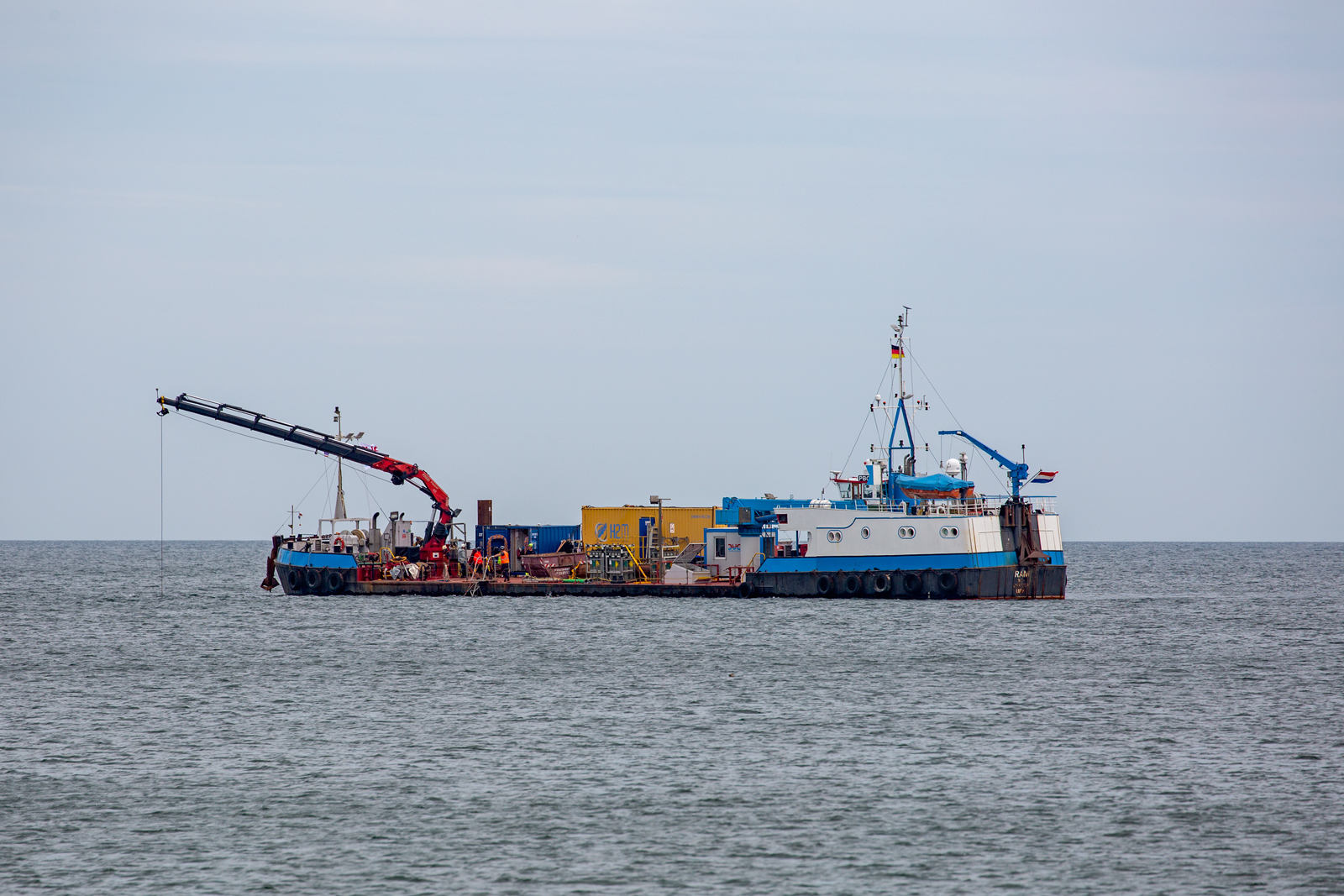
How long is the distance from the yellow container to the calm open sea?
1695 centimetres

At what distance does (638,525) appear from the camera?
7969 centimetres

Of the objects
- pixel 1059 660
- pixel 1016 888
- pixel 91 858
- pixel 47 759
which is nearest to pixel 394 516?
pixel 1059 660

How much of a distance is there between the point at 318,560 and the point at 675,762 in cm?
4981

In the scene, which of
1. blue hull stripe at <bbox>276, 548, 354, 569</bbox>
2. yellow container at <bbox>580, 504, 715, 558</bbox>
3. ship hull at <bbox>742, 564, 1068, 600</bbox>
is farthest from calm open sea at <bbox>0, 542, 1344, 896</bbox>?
yellow container at <bbox>580, 504, 715, 558</bbox>

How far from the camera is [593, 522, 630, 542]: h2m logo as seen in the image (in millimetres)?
79812

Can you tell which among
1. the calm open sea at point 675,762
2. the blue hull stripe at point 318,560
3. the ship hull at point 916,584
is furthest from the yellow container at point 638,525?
the calm open sea at point 675,762

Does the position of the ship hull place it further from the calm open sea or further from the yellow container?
the yellow container

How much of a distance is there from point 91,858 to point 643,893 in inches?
385

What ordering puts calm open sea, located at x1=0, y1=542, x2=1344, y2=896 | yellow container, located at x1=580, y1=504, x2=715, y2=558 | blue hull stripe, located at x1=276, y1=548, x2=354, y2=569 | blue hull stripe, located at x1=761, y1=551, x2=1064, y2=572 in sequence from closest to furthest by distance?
1. calm open sea, located at x1=0, y1=542, x2=1344, y2=896
2. blue hull stripe, located at x1=761, y1=551, x2=1064, y2=572
3. blue hull stripe, located at x1=276, y1=548, x2=354, y2=569
4. yellow container, located at x1=580, y1=504, x2=715, y2=558

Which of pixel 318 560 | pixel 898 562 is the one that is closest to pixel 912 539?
pixel 898 562

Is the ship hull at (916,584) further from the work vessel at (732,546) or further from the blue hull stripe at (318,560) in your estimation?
the blue hull stripe at (318,560)

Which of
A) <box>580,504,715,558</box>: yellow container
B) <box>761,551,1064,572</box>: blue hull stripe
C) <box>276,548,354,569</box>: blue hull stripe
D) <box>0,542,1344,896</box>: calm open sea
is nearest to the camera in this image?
<box>0,542,1344,896</box>: calm open sea

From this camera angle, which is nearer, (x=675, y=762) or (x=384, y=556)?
(x=675, y=762)

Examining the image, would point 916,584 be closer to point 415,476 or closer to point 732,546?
point 732,546
